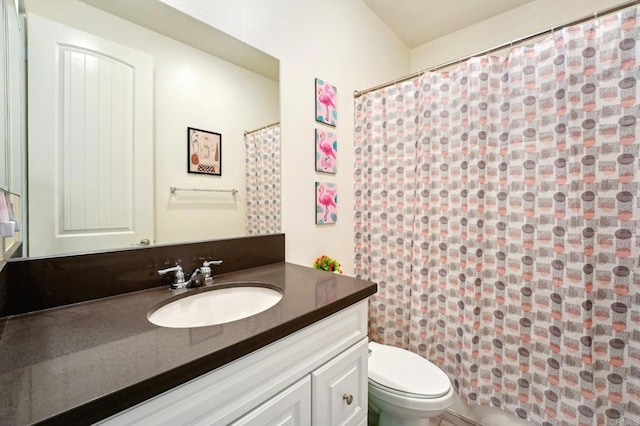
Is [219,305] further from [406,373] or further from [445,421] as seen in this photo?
[445,421]

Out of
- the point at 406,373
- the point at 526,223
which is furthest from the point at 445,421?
the point at 526,223

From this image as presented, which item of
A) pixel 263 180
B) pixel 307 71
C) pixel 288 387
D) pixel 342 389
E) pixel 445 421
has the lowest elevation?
pixel 445 421

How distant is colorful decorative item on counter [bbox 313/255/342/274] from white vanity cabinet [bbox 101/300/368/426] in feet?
1.92

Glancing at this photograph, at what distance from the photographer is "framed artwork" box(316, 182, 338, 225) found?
62.8 inches

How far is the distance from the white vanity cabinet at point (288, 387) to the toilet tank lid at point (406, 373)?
0.84ft

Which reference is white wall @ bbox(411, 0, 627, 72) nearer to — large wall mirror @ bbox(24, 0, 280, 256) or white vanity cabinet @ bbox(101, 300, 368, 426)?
large wall mirror @ bbox(24, 0, 280, 256)

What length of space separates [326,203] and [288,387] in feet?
3.49

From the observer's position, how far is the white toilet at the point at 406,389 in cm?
113

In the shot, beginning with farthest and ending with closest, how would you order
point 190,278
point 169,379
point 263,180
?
point 263,180 < point 190,278 < point 169,379

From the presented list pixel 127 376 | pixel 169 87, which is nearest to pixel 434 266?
pixel 127 376

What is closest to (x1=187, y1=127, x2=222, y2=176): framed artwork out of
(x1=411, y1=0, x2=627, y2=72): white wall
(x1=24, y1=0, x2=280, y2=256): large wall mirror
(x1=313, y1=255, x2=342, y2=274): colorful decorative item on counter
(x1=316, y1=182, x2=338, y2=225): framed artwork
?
(x1=24, y1=0, x2=280, y2=256): large wall mirror

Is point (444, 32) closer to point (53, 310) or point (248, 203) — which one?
point (248, 203)

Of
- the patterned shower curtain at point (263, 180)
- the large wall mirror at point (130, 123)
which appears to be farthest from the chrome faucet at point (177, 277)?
the patterned shower curtain at point (263, 180)

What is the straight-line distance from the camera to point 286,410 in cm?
74
